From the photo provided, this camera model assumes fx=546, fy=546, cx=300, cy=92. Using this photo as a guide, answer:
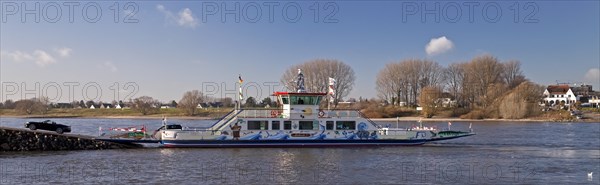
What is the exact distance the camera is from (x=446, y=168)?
29.1m

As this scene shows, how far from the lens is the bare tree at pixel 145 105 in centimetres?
13812

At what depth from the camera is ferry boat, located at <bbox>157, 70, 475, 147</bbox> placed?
3866 cm

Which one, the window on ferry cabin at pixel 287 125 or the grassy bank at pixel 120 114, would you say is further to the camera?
the grassy bank at pixel 120 114

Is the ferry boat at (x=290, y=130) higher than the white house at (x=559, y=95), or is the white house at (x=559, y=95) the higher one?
the white house at (x=559, y=95)

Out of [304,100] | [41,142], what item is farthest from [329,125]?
[41,142]

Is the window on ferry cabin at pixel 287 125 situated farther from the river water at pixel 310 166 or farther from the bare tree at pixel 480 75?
the bare tree at pixel 480 75

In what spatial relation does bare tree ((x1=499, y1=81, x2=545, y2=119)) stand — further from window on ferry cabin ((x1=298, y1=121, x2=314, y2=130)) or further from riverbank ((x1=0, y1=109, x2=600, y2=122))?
window on ferry cabin ((x1=298, y1=121, x2=314, y2=130))

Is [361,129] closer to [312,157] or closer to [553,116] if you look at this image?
[312,157]

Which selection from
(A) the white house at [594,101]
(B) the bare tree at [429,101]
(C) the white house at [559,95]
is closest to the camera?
(B) the bare tree at [429,101]

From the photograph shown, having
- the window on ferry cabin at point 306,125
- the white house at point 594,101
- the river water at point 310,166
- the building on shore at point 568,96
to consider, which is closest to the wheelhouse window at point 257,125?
the river water at point 310,166

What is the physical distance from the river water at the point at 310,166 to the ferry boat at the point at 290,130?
1.00m

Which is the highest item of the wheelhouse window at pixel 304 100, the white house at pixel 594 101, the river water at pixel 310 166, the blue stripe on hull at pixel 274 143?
the white house at pixel 594 101

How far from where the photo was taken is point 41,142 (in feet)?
123

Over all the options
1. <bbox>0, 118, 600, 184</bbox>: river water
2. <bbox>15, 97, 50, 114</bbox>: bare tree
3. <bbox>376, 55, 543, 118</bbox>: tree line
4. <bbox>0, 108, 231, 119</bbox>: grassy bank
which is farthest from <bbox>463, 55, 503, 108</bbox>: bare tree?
<bbox>15, 97, 50, 114</bbox>: bare tree
